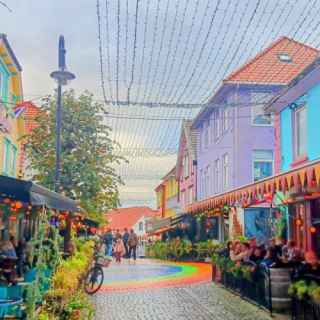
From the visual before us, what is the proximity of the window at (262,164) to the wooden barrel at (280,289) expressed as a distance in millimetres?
16229

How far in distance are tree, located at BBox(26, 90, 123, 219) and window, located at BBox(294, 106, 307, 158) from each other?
279 inches

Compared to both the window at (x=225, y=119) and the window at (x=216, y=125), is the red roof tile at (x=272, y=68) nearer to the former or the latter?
the window at (x=225, y=119)

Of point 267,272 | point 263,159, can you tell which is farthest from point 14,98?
point 267,272

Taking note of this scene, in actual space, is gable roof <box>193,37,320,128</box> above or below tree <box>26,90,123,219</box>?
above

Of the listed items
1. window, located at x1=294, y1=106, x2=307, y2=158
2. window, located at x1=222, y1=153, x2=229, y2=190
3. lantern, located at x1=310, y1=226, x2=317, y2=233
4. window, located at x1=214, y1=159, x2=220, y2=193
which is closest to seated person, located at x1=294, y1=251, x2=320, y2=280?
lantern, located at x1=310, y1=226, x2=317, y2=233

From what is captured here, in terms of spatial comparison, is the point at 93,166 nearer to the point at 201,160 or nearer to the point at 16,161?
the point at 16,161

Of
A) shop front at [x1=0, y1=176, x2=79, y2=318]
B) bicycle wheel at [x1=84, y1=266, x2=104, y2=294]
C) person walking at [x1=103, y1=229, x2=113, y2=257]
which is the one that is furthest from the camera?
person walking at [x1=103, y1=229, x2=113, y2=257]

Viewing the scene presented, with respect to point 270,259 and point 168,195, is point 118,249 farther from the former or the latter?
point 168,195

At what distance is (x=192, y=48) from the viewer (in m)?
9.08

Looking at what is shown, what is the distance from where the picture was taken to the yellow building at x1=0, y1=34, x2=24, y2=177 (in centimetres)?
2281

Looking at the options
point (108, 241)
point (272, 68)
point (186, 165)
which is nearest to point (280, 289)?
point (272, 68)

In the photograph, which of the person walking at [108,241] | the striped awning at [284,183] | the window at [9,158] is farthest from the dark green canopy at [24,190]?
the person walking at [108,241]

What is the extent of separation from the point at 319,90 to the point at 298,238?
510cm

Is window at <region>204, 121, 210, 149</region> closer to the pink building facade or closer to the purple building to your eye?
the pink building facade
